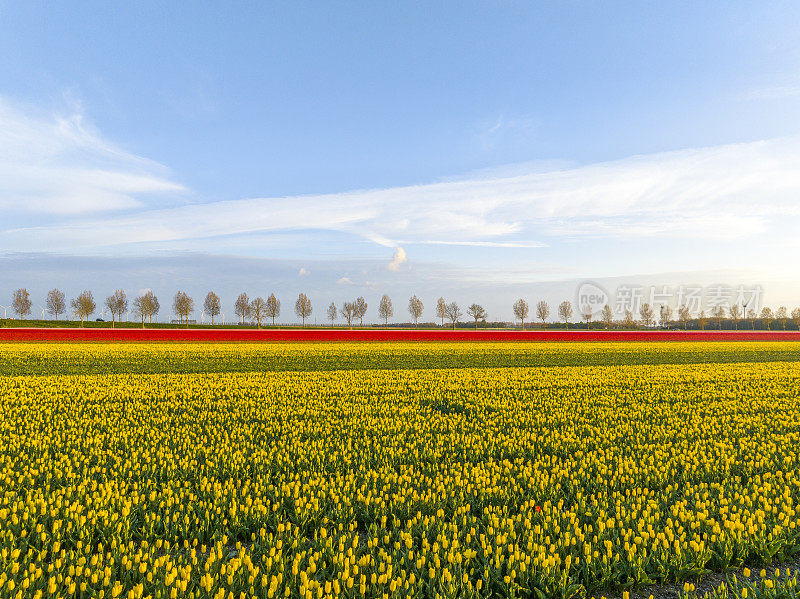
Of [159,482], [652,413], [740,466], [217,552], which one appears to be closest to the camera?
[217,552]

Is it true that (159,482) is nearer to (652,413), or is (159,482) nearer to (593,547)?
(593,547)

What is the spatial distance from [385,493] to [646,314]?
159 metres

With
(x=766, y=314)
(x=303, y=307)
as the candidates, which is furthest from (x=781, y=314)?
(x=303, y=307)

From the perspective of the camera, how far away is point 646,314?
145375mm

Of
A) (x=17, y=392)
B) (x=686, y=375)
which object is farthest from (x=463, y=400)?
(x=17, y=392)

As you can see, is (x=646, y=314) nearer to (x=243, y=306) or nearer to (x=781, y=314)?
(x=781, y=314)

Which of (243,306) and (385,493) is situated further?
(243,306)

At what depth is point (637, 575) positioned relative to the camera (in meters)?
4.32

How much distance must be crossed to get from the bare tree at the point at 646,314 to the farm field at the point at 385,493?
472 ft

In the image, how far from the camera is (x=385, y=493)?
6125 mm

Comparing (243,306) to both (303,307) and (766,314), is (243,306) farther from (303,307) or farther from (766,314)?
(766,314)

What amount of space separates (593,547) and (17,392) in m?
17.0

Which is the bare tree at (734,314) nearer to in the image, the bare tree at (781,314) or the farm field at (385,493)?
the bare tree at (781,314)

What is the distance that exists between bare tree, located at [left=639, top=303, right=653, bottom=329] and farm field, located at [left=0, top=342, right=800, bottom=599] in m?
144
